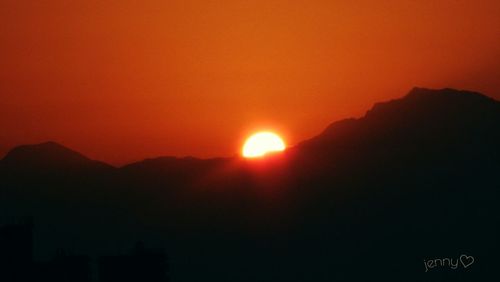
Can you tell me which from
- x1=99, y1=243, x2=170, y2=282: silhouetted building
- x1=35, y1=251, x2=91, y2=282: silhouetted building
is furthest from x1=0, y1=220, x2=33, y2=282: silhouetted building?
x1=99, y1=243, x2=170, y2=282: silhouetted building

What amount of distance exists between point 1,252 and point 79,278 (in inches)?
493

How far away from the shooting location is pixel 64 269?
256 feet

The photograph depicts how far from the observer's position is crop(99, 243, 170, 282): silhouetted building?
8025 centimetres

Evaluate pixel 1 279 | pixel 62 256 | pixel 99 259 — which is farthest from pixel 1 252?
pixel 99 259

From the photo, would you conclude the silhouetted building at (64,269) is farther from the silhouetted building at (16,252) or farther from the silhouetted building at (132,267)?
the silhouetted building at (16,252)

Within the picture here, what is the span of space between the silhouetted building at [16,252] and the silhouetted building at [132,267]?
11255 millimetres

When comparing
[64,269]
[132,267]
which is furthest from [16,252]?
[132,267]

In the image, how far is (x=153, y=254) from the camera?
3199 inches

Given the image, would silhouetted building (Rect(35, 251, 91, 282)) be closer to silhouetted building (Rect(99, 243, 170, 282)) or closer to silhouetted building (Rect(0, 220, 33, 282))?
silhouetted building (Rect(99, 243, 170, 282))

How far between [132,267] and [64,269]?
5880 mm

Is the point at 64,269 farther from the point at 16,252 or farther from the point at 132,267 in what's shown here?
the point at 16,252

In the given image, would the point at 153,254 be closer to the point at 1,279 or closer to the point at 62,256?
the point at 62,256

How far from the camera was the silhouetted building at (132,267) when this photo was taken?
80250mm

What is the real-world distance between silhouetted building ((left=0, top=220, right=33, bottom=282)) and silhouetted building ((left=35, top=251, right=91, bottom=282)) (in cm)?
235
